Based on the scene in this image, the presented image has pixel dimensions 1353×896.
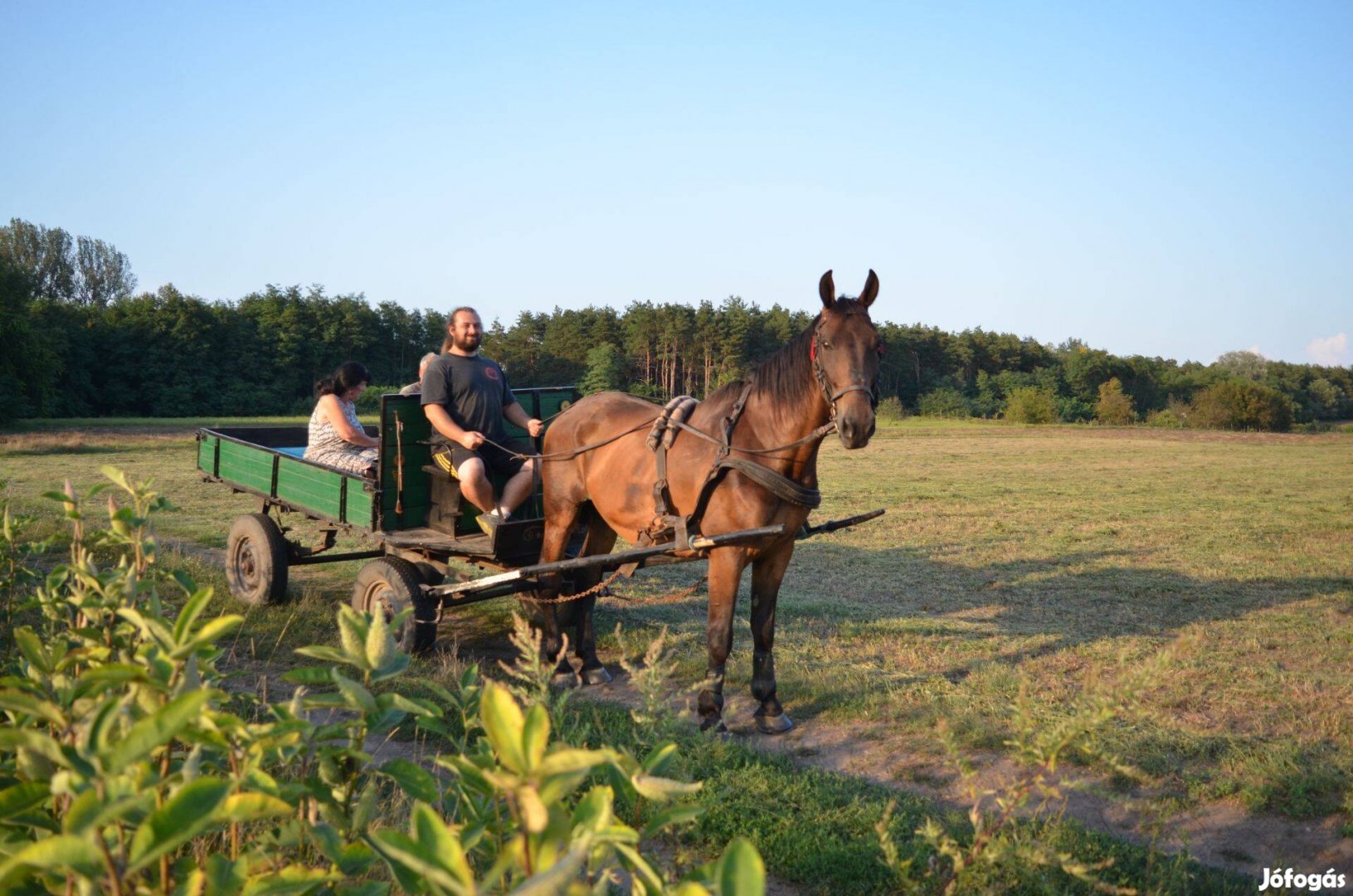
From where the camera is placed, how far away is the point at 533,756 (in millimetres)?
933

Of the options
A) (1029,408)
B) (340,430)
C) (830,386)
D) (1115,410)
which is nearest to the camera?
(830,386)

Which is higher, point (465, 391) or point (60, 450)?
point (465, 391)

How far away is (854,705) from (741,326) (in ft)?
148

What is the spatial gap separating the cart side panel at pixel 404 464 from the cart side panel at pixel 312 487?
0.28 meters

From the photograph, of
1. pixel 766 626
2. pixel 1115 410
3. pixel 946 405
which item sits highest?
pixel 946 405

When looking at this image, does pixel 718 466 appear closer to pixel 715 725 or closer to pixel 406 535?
pixel 715 725

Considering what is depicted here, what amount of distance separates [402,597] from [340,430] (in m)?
1.85

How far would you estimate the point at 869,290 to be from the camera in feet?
15.6

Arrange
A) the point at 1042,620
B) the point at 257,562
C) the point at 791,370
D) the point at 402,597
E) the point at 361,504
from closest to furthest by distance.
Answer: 1. the point at 791,370
2. the point at 402,597
3. the point at 361,504
4. the point at 257,562
5. the point at 1042,620

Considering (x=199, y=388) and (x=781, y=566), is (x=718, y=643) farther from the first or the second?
(x=199, y=388)

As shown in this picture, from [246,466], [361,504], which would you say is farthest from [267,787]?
[246,466]

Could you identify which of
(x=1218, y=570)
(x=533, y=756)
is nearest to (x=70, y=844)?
(x=533, y=756)

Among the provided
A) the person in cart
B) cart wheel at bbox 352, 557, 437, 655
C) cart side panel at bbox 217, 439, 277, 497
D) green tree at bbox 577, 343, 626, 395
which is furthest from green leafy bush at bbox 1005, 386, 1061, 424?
cart wheel at bbox 352, 557, 437, 655

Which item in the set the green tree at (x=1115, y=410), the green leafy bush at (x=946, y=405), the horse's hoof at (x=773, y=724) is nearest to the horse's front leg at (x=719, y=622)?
the horse's hoof at (x=773, y=724)
